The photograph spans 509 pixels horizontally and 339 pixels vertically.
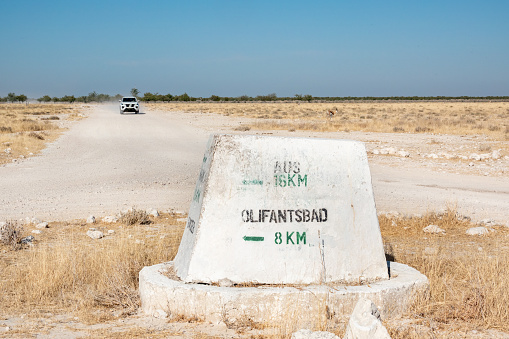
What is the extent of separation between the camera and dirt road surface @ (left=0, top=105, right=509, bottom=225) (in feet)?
32.1

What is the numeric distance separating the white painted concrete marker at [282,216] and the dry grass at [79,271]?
79cm

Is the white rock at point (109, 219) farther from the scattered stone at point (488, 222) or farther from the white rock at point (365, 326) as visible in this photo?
the scattered stone at point (488, 222)

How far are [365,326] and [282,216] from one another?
1.48m

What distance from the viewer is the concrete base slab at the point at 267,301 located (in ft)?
15.1

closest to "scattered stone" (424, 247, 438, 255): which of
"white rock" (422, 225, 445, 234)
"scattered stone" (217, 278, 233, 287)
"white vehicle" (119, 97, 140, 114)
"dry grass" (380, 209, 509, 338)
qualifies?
"dry grass" (380, 209, 509, 338)

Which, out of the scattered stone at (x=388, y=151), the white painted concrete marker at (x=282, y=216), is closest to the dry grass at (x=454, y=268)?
the white painted concrete marker at (x=282, y=216)

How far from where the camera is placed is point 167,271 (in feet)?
17.7

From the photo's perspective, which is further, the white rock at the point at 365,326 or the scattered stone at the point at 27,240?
the scattered stone at the point at 27,240

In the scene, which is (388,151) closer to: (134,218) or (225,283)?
(134,218)

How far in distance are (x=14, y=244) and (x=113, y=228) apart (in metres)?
1.54

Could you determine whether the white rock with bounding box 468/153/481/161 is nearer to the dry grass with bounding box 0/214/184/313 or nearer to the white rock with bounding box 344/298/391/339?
the dry grass with bounding box 0/214/184/313

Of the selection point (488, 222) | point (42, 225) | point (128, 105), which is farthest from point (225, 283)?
point (128, 105)

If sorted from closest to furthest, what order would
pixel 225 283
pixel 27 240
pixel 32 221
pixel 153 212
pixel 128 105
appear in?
1. pixel 225 283
2. pixel 27 240
3. pixel 32 221
4. pixel 153 212
5. pixel 128 105

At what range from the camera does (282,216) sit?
5.04m
